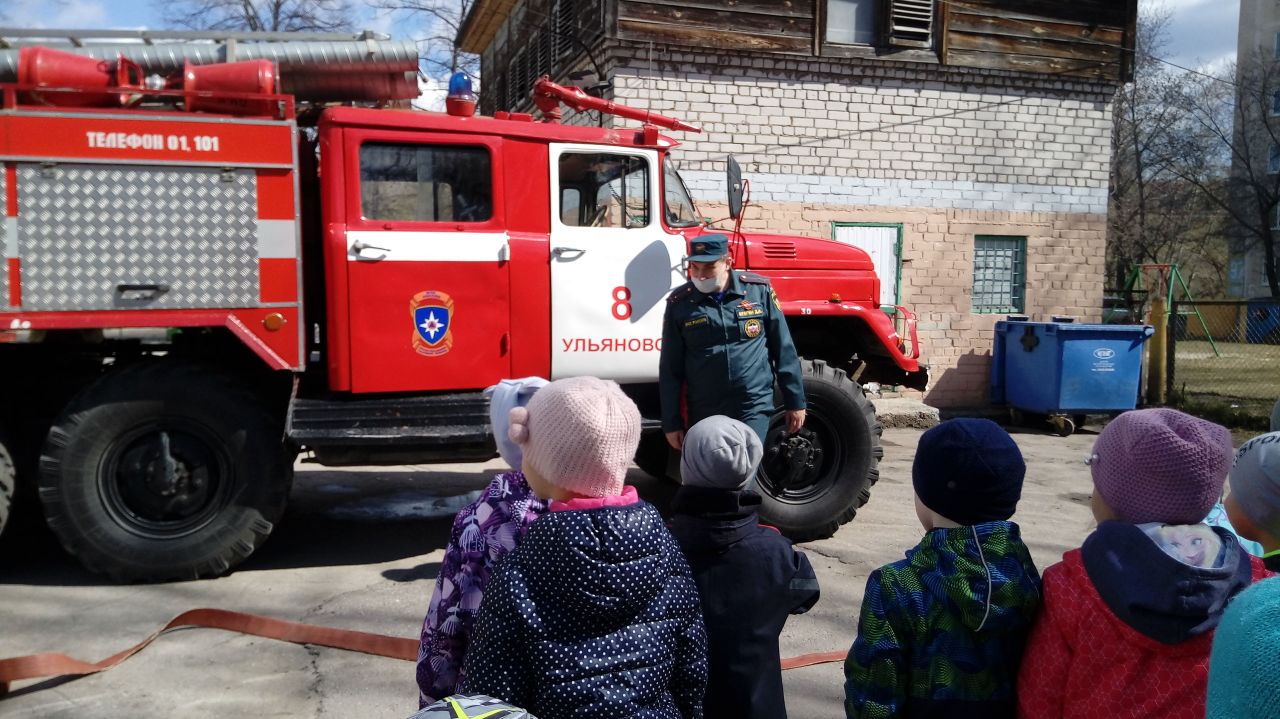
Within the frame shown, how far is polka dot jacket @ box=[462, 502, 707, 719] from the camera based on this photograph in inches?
67.7

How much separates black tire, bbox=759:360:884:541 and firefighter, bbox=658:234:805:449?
1.03 metres

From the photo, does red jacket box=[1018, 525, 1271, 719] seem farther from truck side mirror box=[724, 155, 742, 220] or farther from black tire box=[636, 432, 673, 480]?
black tire box=[636, 432, 673, 480]

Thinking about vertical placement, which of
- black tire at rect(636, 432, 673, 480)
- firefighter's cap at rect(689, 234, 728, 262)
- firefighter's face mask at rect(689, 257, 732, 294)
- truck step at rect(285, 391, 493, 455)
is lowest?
black tire at rect(636, 432, 673, 480)

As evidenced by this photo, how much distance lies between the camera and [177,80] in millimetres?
5035

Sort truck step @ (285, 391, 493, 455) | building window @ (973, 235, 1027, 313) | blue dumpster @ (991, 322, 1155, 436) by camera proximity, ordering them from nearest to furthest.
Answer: truck step @ (285, 391, 493, 455), blue dumpster @ (991, 322, 1155, 436), building window @ (973, 235, 1027, 313)

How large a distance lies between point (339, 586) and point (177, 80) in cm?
278

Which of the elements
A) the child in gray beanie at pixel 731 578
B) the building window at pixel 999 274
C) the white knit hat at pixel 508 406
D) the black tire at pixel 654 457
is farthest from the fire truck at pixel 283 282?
the building window at pixel 999 274

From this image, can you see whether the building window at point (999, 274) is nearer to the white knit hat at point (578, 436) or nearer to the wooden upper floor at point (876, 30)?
the wooden upper floor at point (876, 30)

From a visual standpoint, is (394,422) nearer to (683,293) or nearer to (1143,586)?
(683,293)

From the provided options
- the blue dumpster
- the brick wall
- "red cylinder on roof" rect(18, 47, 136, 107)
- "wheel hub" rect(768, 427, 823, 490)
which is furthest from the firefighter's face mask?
the blue dumpster

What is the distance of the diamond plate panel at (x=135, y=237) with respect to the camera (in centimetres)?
460

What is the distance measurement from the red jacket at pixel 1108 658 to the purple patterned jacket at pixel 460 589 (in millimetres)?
1094

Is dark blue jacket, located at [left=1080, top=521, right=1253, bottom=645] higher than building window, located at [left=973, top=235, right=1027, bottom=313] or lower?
lower

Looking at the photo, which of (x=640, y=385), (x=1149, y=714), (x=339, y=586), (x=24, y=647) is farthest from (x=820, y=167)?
(x=1149, y=714)
